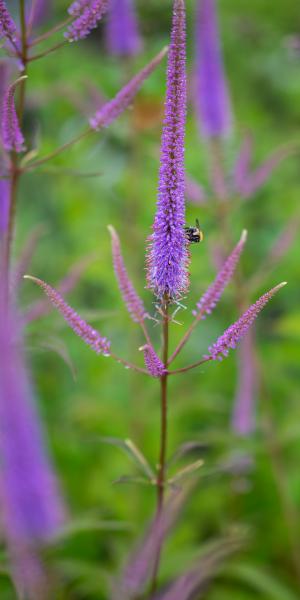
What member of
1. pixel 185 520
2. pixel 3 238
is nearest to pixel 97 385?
pixel 185 520

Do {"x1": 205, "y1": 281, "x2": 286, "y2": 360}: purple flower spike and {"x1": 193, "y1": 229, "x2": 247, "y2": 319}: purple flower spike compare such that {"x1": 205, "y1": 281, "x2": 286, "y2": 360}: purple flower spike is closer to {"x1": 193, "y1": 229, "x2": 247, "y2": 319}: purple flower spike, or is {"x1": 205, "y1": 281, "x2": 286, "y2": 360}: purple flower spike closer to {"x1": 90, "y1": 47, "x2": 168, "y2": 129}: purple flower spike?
{"x1": 193, "y1": 229, "x2": 247, "y2": 319}: purple flower spike

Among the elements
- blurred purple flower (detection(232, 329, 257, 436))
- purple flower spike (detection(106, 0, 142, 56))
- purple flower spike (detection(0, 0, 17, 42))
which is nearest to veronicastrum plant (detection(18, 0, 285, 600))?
purple flower spike (detection(0, 0, 17, 42))

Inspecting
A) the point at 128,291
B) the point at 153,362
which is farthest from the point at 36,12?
the point at 153,362

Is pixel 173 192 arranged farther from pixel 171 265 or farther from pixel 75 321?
pixel 75 321

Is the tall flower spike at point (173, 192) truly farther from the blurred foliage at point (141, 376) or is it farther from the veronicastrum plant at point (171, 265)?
the blurred foliage at point (141, 376)

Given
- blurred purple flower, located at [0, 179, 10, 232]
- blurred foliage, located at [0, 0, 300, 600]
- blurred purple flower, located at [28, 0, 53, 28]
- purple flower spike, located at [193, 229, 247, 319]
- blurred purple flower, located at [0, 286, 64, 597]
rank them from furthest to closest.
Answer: blurred foliage, located at [0, 0, 300, 600]
blurred purple flower, located at [0, 179, 10, 232]
blurred purple flower, located at [28, 0, 53, 28]
purple flower spike, located at [193, 229, 247, 319]
blurred purple flower, located at [0, 286, 64, 597]

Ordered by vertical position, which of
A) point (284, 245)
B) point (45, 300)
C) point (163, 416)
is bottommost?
point (284, 245)

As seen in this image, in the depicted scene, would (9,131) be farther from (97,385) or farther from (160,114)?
(160,114)
